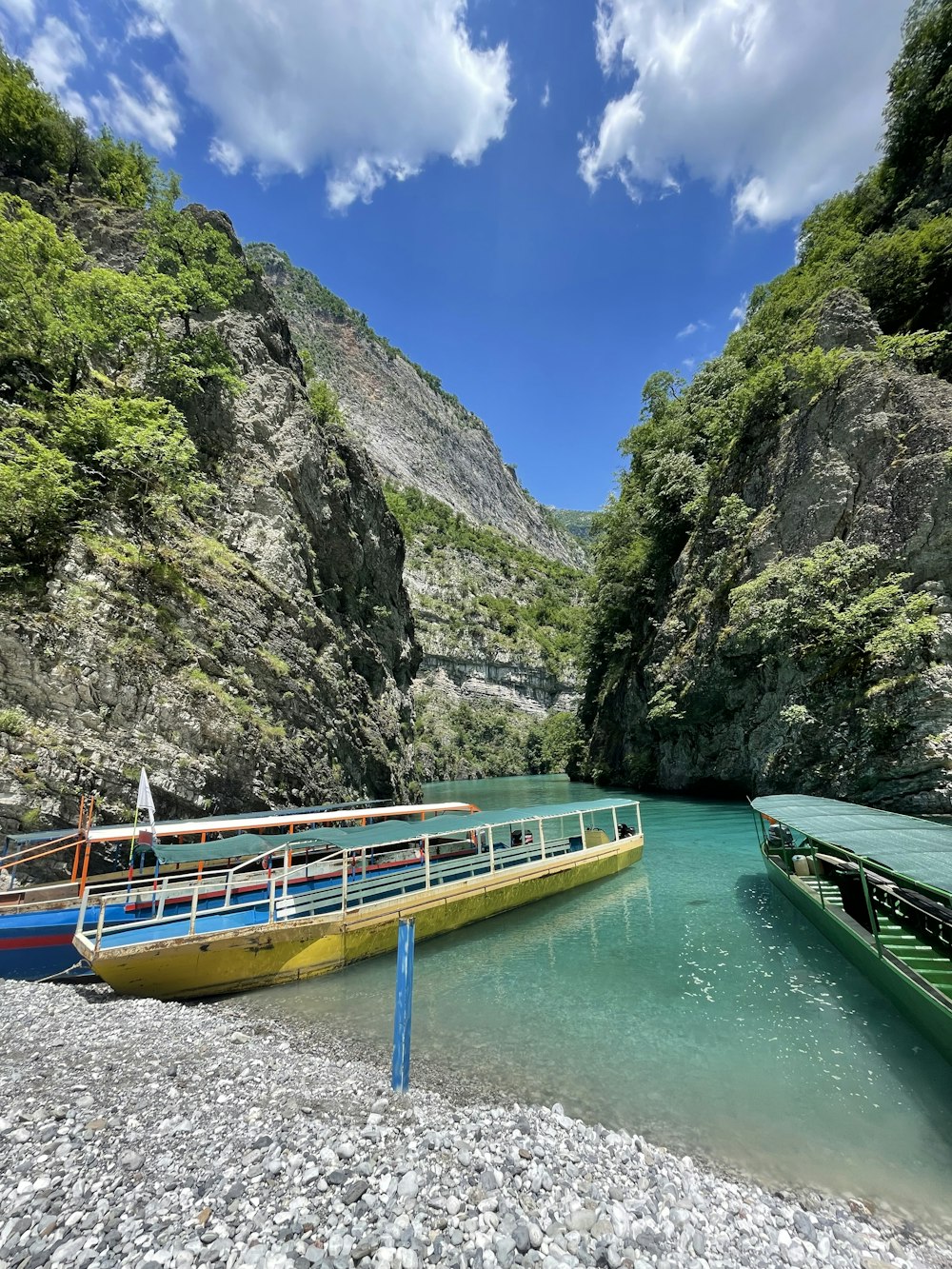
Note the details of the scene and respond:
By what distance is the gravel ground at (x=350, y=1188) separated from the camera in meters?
4.39

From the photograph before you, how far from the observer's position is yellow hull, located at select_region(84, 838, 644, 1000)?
9.95 m

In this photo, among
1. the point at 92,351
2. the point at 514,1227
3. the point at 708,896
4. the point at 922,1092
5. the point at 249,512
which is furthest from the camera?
the point at 249,512

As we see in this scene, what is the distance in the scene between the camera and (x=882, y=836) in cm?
1085

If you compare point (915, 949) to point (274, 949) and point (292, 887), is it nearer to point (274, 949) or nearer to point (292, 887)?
point (274, 949)

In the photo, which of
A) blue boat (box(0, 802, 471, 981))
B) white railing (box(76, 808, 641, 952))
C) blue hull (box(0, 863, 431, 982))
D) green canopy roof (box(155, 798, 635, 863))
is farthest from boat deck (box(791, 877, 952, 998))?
blue hull (box(0, 863, 431, 982))

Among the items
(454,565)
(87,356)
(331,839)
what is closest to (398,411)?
(454,565)

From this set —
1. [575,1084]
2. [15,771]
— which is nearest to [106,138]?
[15,771]

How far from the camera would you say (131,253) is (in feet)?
104

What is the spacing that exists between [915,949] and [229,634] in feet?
77.7

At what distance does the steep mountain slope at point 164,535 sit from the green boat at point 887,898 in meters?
19.4

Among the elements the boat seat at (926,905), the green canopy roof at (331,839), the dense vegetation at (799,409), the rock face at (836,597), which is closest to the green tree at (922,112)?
the dense vegetation at (799,409)

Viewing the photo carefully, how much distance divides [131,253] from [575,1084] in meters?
45.0

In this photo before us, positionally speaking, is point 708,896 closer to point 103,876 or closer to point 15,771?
point 103,876

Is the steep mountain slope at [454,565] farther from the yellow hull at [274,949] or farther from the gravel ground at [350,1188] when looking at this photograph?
the gravel ground at [350,1188]
